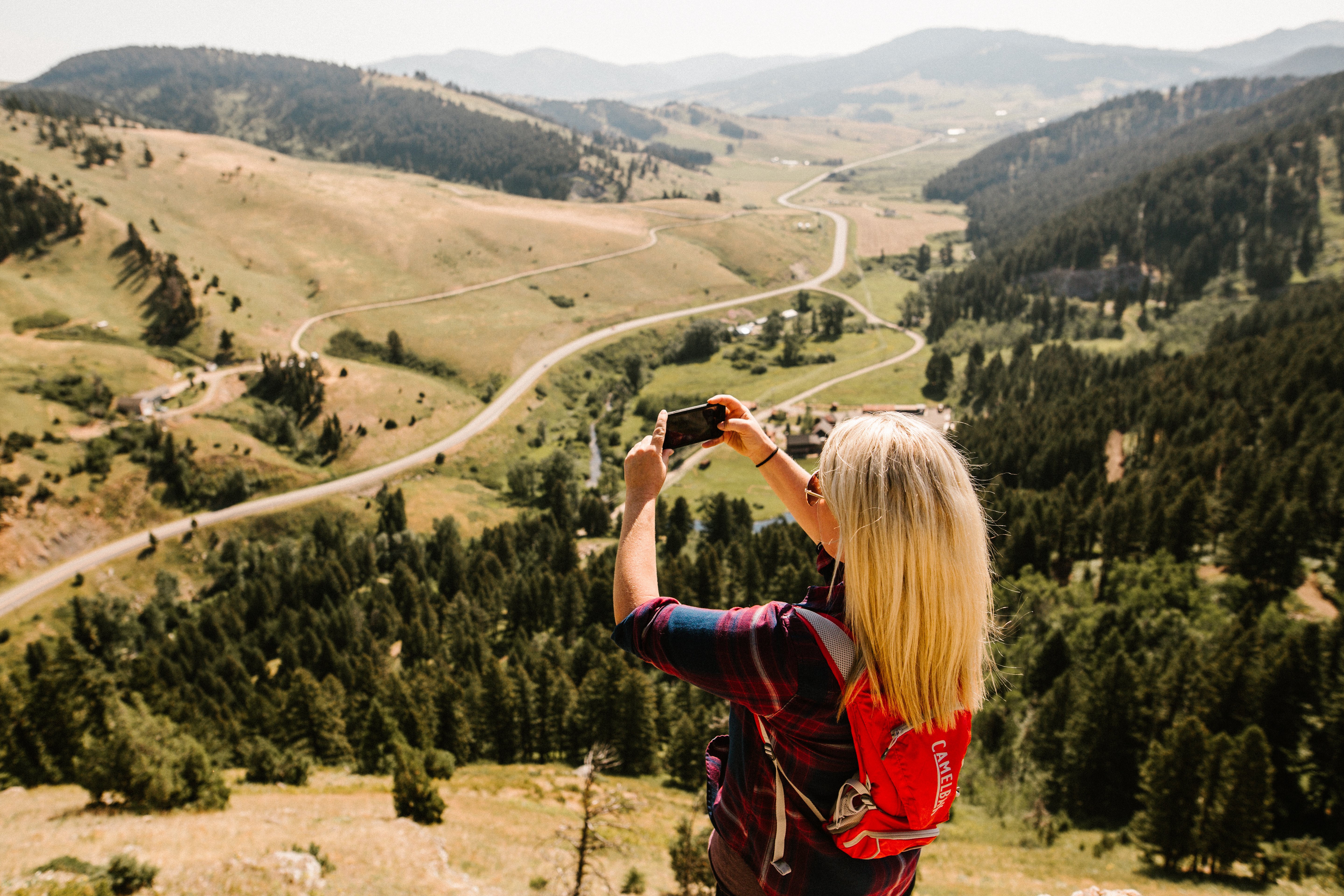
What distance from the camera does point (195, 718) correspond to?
154 ft

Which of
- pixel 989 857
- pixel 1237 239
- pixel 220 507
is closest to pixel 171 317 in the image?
pixel 220 507

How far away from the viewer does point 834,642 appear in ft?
10.7

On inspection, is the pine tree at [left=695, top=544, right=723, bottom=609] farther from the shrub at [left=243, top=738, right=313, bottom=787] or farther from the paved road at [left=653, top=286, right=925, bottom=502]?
the shrub at [left=243, top=738, right=313, bottom=787]

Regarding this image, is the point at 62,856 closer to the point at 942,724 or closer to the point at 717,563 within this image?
the point at 942,724

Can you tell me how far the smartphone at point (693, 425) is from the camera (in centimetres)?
478

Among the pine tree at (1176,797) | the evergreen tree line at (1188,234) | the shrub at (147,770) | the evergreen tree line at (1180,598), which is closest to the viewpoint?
the shrub at (147,770)

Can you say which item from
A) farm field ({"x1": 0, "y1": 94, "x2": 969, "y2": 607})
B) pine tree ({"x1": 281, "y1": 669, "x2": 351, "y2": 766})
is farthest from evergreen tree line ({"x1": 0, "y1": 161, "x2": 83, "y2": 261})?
pine tree ({"x1": 281, "y1": 669, "x2": 351, "y2": 766})

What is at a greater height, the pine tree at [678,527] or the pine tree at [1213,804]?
the pine tree at [1213,804]

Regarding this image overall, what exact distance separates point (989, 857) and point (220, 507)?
3864 inches

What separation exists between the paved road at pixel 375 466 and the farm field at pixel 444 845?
60897 millimetres

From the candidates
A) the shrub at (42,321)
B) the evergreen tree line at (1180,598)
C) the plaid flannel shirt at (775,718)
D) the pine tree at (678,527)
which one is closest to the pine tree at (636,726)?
the evergreen tree line at (1180,598)

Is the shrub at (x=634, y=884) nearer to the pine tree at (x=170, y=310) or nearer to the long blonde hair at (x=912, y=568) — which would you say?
the long blonde hair at (x=912, y=568)

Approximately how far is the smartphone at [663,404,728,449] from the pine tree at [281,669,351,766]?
50.9m

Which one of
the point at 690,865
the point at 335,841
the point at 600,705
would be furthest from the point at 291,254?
the point at 690,865
